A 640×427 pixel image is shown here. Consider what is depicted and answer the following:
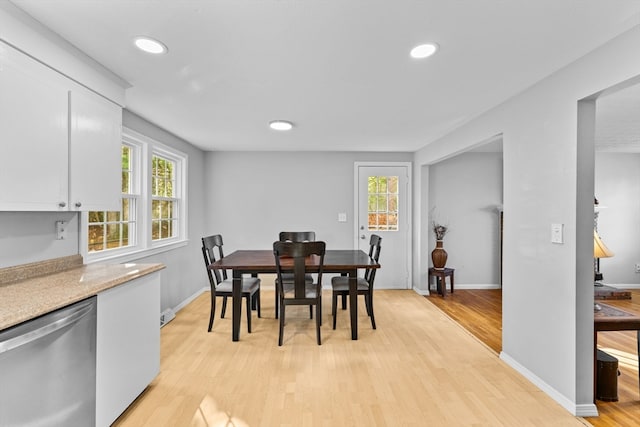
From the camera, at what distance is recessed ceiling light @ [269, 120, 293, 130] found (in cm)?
351

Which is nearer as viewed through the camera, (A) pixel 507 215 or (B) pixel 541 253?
(B) pixel 541 253

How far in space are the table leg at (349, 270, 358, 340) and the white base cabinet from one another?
173 cm

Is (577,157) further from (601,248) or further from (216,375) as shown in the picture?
(216,375)

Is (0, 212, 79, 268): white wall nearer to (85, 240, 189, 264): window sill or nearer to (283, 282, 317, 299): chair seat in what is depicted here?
(85, 240, 189, 264): window sill

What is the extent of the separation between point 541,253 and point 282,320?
222 cm

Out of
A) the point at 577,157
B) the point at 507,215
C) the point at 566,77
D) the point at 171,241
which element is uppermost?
the point at 566,77

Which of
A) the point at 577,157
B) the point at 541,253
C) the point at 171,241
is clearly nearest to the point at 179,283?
the point at 171,241

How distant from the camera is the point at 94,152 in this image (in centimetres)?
208

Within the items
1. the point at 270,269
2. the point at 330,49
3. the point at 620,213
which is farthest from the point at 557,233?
the point at 620,213

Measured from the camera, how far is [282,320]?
9.96 ft

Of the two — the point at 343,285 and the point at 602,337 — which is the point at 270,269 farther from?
the point at 602,337

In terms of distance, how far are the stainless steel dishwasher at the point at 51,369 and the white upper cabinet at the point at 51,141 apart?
632 millimetres

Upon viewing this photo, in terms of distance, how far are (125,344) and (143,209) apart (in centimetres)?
192

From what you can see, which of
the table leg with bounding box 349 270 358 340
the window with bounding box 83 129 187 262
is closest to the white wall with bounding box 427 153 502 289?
the table leg with bounding box 349 270 358 340
